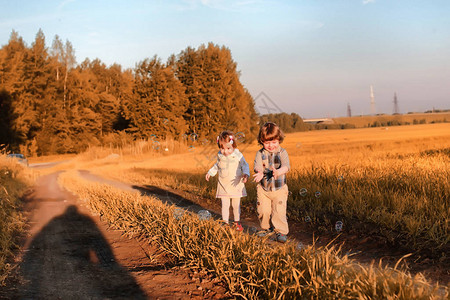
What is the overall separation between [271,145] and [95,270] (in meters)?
2.92

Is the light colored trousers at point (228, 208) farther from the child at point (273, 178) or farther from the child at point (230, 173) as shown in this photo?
the child at point (273, 178)

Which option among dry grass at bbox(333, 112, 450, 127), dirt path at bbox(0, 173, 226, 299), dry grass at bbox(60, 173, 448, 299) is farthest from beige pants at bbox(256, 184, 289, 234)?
dry grass at bbox(333, 112, 450, 127)

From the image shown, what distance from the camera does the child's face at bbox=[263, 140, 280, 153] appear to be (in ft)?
18.6

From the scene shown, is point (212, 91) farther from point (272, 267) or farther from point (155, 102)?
point (272, 267)

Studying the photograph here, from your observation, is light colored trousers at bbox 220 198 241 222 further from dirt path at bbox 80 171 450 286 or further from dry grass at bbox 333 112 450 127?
dry grass at bbox 333 112 450 127

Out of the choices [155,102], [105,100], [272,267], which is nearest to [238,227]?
[272,267]

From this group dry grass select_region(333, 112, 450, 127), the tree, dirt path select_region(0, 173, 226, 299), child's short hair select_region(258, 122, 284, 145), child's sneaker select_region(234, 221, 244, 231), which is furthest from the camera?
dry grass select_region(333, 112, 450, 127)

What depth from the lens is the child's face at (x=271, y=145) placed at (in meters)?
5.68

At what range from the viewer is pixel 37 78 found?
152 feet

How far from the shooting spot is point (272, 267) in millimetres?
3699

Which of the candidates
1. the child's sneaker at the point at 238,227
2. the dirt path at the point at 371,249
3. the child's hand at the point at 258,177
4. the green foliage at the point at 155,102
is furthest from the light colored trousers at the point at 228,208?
the green foliage at the point at 155,102

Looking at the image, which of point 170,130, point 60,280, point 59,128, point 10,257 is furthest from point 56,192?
point 59,128

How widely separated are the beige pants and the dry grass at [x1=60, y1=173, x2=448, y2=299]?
863mm

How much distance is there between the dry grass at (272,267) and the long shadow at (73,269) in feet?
2.43
